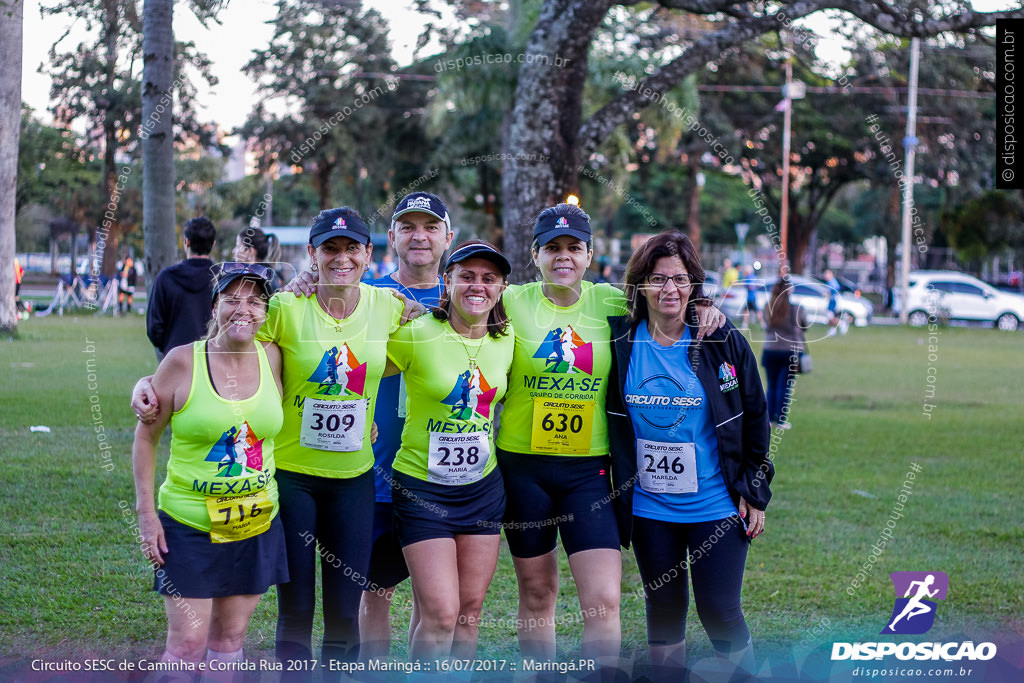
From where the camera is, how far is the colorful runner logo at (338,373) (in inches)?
139

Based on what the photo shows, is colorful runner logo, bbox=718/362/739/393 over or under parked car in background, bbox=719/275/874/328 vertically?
over

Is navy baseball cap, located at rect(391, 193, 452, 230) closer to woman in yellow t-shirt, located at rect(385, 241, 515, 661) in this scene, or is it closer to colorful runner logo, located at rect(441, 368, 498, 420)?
woman in yellow t-shirt, located at rect(385, 241, 515, 661)

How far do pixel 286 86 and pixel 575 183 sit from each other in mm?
22079

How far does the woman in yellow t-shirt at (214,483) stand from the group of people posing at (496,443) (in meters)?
0.01

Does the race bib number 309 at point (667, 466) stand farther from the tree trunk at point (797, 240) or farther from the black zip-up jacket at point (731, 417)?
the tree trunk at point (797, 240)

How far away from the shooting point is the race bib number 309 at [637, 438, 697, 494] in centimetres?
362

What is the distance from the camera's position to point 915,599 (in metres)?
5.09

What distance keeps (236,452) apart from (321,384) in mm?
422

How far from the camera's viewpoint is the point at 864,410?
1249cm

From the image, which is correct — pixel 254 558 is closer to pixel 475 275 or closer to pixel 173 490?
pixel 173 490

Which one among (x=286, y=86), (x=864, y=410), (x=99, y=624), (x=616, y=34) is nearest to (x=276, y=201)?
(x=286, y=86)

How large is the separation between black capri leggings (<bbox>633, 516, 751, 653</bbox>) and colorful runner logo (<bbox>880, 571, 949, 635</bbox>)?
155cm

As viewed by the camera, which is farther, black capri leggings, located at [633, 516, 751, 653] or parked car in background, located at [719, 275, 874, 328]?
Result: parked car in background, located at [719, 275, 874, 328]

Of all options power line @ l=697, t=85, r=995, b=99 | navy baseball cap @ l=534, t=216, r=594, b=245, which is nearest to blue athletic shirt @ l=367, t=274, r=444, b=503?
navy baseball cap @ l=534, t=216, r=594, b=245
